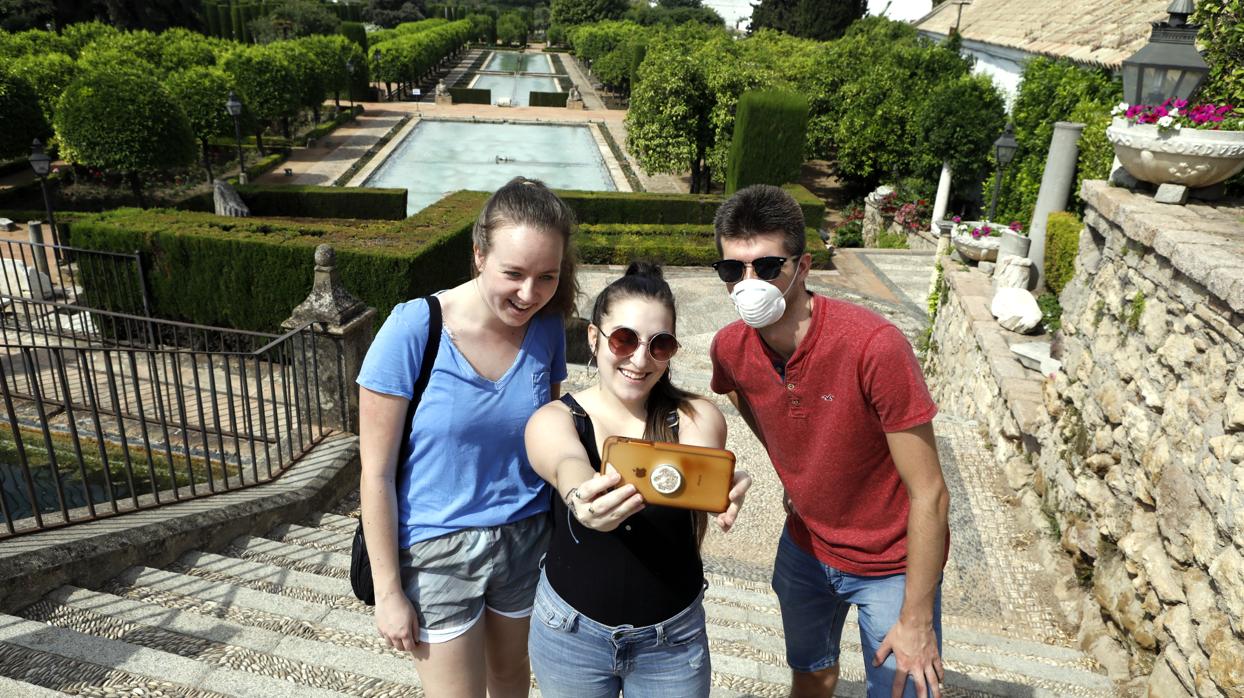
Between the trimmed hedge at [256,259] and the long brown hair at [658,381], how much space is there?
773 cm

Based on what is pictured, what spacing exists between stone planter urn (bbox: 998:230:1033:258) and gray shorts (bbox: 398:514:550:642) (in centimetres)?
866

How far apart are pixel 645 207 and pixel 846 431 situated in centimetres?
1524

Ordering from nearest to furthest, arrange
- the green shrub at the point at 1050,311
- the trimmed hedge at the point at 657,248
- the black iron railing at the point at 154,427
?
1. the black iron railing at the point at 154,427
2. the green shrub at the point at 1050,311
3. the trimmed hedge at the point at 657,248

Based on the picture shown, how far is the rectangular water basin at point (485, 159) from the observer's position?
70.4 feet

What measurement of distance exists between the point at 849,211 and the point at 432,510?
19303mm

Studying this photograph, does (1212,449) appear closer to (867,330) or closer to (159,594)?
(867,330)

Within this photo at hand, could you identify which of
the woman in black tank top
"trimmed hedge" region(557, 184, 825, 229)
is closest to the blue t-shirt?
the woman in black tank top

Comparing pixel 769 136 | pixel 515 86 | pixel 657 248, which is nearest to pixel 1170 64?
pixel 657 248

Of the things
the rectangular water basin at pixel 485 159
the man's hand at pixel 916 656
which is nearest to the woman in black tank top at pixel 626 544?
the man's hand at pixel 916 656

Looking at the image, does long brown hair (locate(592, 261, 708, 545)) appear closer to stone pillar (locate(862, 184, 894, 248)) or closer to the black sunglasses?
the black sunglasses

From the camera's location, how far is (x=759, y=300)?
2.00 meters

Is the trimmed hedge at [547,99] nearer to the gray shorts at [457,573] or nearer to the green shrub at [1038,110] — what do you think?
the green shrub at [1038,110]

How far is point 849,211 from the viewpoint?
774 inches

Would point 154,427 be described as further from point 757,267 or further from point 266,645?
point 757,267
